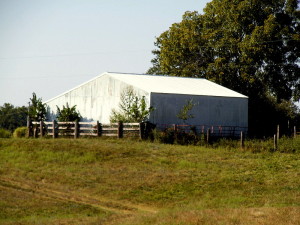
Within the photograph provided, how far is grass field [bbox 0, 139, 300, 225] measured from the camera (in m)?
18.8

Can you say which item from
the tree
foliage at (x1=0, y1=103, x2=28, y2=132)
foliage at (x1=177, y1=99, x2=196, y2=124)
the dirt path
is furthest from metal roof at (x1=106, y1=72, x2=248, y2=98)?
foliage at (x1=0, y1=103, x2=28, y2=132)

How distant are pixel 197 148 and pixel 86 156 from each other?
23.6 ft

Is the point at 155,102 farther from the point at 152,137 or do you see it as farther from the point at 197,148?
the point at 197,148

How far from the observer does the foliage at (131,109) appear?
42.7 meters

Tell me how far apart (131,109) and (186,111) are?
4.40m

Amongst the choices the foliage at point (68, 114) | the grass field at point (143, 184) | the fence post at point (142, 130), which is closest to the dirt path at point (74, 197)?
the grass field at point (143, 184)

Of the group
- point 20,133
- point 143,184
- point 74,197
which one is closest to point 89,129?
point 20,133

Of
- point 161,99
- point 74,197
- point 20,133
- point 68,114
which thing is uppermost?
point 161,99

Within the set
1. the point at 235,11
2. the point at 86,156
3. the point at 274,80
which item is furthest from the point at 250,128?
the point at 86,156

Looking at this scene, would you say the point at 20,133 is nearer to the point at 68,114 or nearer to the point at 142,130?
the point at 68,114

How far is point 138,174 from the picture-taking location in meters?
27.8

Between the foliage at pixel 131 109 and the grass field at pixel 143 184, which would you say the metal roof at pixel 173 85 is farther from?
the grass field at pixel 143 184

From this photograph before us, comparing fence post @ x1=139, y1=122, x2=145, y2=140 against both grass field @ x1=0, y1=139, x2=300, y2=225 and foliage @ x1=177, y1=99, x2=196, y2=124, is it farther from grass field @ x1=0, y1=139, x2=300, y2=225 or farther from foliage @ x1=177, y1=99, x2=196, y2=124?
foliage @ x1=177, y1=99, x2=196, y2=124

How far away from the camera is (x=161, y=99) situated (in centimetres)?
4434
